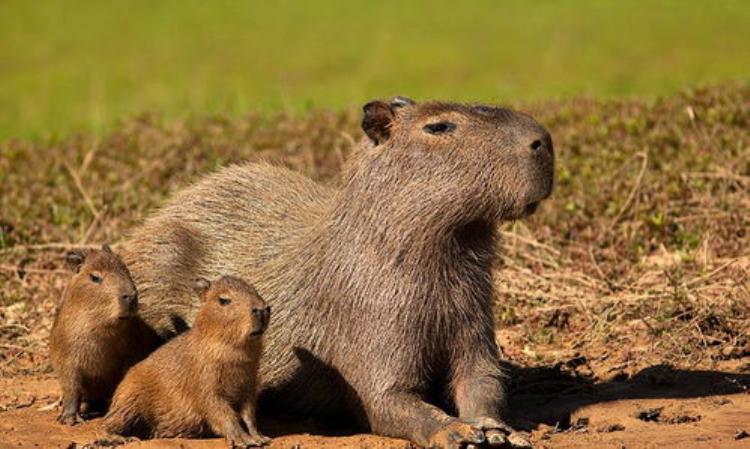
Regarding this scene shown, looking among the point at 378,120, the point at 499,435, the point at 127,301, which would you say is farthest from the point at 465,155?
the point at 127,301

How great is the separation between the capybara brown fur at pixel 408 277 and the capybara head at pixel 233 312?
55 centimetres

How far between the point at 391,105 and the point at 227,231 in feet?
3.86

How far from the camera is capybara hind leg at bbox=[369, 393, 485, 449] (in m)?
5.59

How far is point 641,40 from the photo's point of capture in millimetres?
22344

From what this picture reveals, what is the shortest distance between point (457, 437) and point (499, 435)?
0.17m

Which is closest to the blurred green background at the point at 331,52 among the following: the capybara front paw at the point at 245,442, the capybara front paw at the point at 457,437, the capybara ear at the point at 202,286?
the capybara ear at the point at 202,286

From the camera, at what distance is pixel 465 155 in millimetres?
6094

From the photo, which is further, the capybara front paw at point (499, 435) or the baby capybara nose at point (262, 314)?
the baby capybara nose at point (262, 314)

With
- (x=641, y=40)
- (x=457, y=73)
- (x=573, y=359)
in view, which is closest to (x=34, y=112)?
(x=457, y=73)

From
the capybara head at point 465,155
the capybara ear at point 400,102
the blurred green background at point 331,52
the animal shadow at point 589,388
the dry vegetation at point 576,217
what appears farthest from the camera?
the blurred green background at point 331,52

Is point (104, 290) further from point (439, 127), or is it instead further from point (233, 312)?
point (439, 127)

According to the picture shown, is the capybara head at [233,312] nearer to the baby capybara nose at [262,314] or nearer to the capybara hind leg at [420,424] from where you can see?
the baby capybara nose at [262,314]

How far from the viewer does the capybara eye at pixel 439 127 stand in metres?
6.20

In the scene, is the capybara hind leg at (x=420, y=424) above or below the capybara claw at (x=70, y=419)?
above
